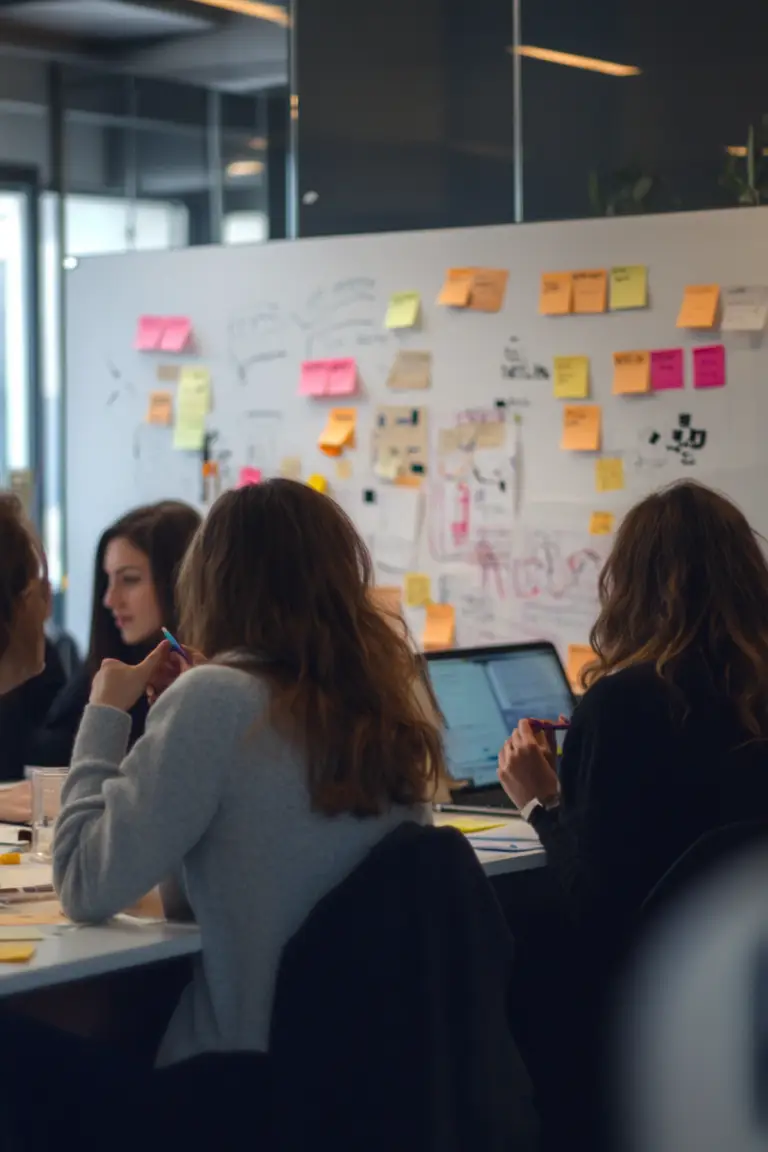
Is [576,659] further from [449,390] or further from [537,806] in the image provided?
[537,806]

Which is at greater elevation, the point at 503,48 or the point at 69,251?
the point at 503,48

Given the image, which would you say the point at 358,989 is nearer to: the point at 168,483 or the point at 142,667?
the point at 142,667

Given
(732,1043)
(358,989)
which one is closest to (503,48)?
(358,989)

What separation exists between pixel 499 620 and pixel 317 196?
5.15 ft

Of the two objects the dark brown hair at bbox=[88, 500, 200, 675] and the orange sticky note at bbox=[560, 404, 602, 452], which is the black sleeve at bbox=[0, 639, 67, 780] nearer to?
the dark brown hair at bbox=[88, 500, 200, 675]

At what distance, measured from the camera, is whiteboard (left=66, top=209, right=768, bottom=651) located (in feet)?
13.9

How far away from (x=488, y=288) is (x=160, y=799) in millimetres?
2871

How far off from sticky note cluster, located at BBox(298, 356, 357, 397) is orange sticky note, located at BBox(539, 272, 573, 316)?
2.04 feet

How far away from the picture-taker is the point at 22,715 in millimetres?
3539

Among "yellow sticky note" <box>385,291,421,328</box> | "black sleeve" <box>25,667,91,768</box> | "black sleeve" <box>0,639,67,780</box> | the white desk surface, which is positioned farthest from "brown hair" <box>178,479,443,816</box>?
"yellow sticky note" <box>385,291,421,328</box>

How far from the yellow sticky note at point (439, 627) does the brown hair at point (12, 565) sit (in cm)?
188

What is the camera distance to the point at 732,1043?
1026mm

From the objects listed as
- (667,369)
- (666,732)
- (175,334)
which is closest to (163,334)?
(175,334)

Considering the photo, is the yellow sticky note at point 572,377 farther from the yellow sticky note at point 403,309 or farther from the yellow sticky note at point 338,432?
the yellow sticky note at point 338,432
